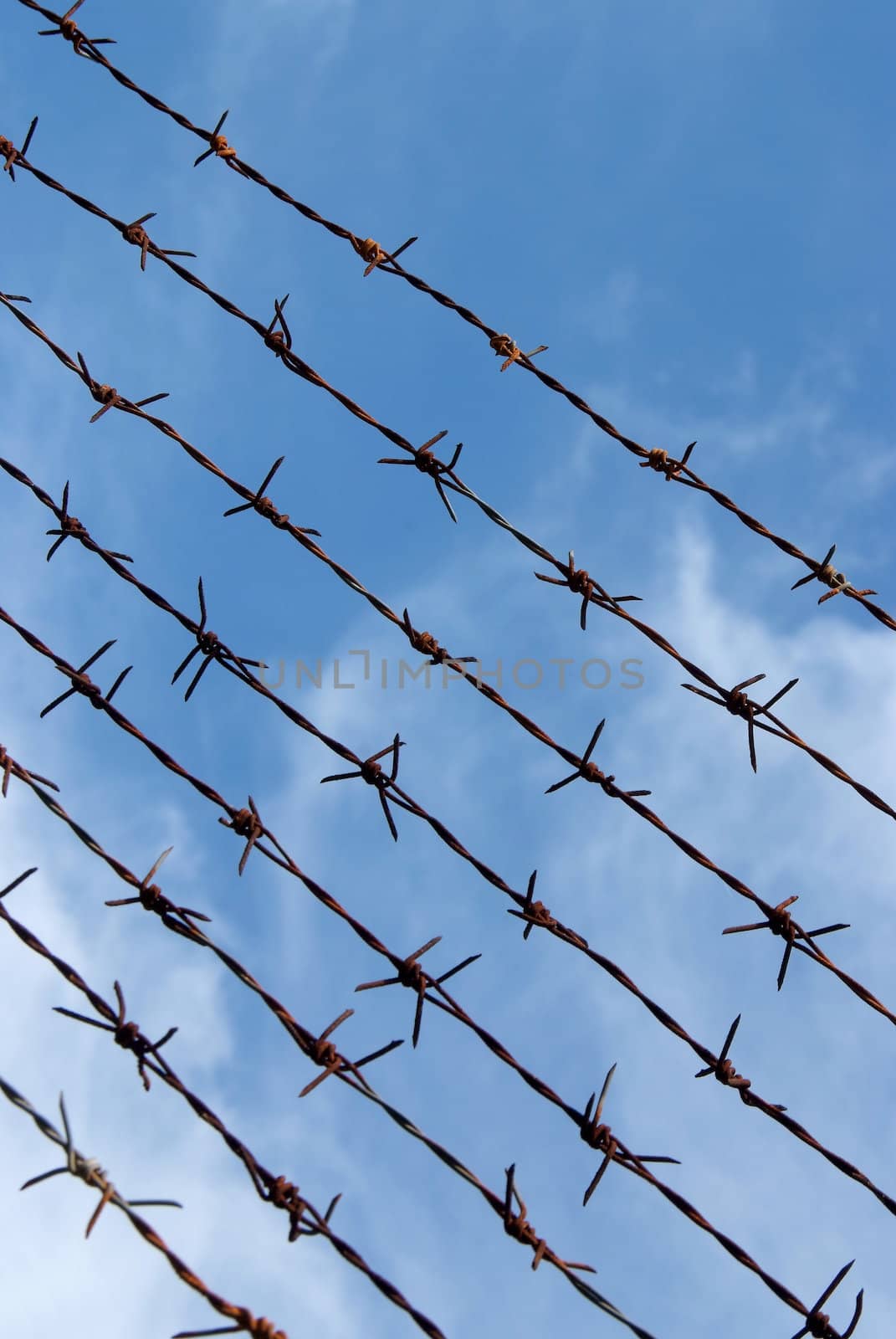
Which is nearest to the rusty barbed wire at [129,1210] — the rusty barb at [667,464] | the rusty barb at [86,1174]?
the rusty barb at [86,1174]

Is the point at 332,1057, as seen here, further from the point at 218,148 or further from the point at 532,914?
the point at 218,148

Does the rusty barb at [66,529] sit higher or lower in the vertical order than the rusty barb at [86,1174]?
higher

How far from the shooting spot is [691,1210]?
2367mm

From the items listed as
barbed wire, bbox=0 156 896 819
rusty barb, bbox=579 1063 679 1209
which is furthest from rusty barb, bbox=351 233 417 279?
rusty barb, bbox=579 1063 679 1209

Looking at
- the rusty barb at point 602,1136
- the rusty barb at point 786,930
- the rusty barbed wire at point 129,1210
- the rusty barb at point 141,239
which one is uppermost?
the rusty barb at point 141,239

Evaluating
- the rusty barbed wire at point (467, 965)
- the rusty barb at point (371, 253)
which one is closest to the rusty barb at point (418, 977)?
the rusty barbed wire at point (467, 965)

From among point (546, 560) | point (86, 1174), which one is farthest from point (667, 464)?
point (86, 1174)

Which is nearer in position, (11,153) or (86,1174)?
(86,1174)

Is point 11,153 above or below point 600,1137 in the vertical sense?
above

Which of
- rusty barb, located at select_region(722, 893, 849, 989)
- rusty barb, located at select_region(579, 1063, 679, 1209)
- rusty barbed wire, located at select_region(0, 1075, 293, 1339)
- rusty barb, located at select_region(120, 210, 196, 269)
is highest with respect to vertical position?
rusty barb, located at select_region(120, 210, 196, 269)

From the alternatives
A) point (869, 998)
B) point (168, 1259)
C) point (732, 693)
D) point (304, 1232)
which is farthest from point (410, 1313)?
point (732, 693)

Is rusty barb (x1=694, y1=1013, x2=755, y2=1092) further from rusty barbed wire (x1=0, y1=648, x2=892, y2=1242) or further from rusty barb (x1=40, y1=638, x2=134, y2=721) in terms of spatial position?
rusty barb (x1=40, y1=638, x2=134, y2=721)

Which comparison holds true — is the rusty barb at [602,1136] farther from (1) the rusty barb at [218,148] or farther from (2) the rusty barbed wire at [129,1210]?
(1) the rusty barb at [218,148]

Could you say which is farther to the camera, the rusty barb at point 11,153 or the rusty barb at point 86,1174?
the rusty barb at point 11,153
